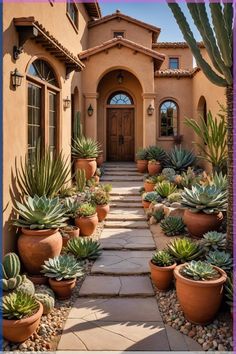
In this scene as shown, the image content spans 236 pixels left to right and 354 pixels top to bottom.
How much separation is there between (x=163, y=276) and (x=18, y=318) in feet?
8.12

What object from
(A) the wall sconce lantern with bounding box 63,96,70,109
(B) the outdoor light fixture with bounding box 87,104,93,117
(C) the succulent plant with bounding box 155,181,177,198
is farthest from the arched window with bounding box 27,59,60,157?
(B) the outdoor light fixture with bounding box 87,104,93,117

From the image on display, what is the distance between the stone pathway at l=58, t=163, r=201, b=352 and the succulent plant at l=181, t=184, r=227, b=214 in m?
1.36

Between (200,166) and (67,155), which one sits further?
(200,166)

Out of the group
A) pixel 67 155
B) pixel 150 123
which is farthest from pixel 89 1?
pixel 67 155

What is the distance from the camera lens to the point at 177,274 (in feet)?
16.4

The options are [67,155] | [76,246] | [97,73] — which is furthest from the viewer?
[97,73]

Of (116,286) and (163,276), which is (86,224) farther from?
(163,276)

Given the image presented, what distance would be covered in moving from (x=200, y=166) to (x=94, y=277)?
33.6 ft

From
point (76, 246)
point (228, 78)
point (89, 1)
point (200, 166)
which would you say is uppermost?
point (89, 1)

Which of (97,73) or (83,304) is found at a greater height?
(97,73)

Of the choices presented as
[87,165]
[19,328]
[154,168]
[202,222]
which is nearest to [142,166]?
[154,168]

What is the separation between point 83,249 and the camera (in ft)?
22.9

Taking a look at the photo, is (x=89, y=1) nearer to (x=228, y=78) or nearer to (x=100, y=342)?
(x=228, y=78)

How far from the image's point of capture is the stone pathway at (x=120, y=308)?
174 inches
